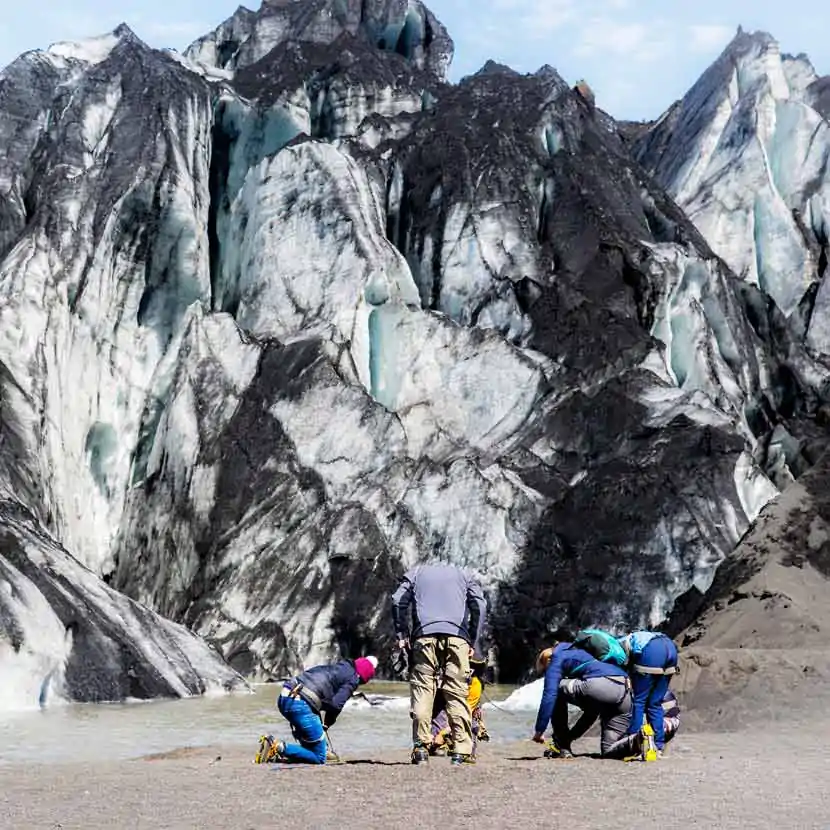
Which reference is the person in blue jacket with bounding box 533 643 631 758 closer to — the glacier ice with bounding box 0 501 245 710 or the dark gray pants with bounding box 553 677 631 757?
the dark gray pants with bounding box 553 677 631 757

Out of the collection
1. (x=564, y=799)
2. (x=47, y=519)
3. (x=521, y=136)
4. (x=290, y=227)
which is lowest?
(x=564, y=799)

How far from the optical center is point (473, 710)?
9266 millimetres

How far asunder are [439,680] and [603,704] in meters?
1.20

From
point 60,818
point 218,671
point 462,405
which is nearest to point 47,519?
point 218,671

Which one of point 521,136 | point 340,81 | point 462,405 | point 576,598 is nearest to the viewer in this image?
point 576,598

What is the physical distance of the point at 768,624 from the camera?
47.9 ft

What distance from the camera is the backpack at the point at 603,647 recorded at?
8.34 meters

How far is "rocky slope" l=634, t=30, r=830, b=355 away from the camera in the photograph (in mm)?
46219

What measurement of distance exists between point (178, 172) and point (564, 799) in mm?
33291

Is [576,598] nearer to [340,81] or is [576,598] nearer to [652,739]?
[652,739]

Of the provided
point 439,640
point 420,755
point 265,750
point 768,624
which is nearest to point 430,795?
point 420,755

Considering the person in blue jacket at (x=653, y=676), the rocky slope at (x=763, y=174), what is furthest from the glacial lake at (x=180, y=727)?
the rocky slope at (x=763, y=174)

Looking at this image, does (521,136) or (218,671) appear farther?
(521,136)

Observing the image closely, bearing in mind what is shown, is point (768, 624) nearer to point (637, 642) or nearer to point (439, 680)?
point (637, 642)
